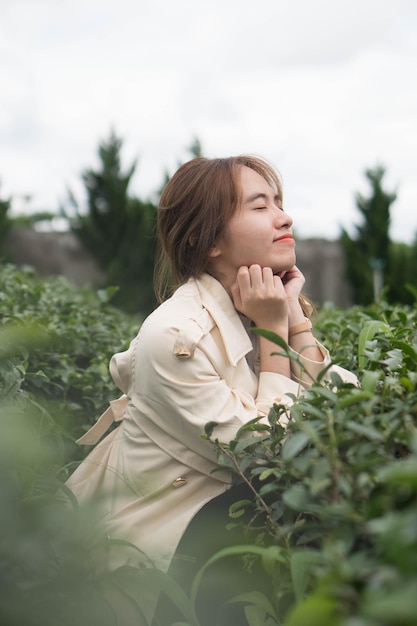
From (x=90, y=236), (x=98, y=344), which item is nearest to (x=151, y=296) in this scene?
(x=90, y=236)

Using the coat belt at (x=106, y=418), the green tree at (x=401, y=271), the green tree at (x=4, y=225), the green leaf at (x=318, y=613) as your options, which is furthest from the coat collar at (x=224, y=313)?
the green tree at (x=401, y=271)

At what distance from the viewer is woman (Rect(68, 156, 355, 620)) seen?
1.71 m

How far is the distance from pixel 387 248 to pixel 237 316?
40.1 ft

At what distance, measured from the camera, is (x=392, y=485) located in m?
0.87

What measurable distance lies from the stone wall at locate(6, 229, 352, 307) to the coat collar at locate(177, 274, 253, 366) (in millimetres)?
10310

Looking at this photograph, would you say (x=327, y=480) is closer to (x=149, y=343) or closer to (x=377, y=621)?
(x=377, y=621)

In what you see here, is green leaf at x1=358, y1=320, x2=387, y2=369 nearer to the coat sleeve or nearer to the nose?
the coat sleeve

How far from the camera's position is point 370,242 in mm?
13617

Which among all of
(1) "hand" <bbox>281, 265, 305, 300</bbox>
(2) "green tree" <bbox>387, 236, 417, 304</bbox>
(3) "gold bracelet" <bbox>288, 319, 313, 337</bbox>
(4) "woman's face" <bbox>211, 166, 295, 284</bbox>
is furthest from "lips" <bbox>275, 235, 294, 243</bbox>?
(2) "green tree" <bbox>387, 236, 417, 304</bbox>

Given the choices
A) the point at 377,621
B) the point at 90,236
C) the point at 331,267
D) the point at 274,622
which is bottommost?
the point at 331,267

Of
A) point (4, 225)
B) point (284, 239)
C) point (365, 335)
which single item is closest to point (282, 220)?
point (284, 239)

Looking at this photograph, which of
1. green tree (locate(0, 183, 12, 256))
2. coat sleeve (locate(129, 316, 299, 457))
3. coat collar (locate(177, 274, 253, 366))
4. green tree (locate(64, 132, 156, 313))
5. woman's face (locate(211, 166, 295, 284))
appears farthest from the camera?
green tree (locate(64, 132, 156, 313))

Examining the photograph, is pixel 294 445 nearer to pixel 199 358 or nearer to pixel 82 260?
pixel 199 358

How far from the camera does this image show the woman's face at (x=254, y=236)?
2102 mm
